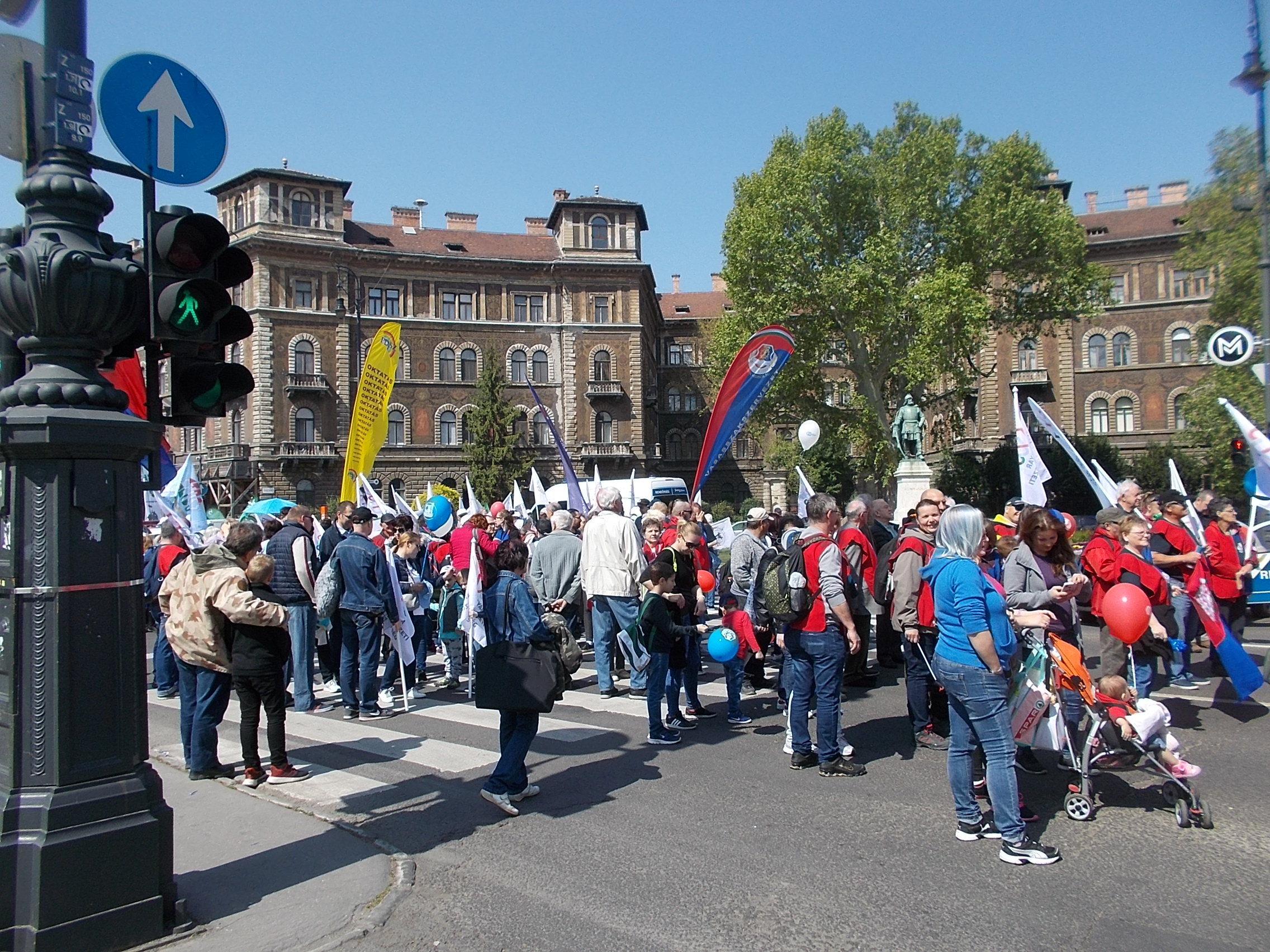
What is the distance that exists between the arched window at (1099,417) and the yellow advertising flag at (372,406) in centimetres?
5145

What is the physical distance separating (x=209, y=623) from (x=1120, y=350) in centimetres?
5822

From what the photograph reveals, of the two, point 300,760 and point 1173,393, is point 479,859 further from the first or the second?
point 1173,393

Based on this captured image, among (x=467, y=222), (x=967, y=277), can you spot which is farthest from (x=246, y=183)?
(x=967, y=277)

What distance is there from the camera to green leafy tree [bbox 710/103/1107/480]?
37812mm

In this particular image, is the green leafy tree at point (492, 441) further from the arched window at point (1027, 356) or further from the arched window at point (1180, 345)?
the arched window at point (1180, 345)

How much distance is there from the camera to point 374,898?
472cm

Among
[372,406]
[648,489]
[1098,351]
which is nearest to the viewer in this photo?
[372,406]

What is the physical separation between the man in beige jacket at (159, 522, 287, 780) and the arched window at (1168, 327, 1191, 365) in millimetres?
58290

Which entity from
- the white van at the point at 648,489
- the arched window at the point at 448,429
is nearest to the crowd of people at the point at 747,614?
the white van at the point at 648,489

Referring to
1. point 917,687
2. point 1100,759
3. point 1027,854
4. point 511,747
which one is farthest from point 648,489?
point 1027,854

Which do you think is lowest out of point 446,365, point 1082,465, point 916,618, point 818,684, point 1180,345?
point 818,684

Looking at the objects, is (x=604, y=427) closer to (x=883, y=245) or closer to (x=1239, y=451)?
(x=883, y=245)

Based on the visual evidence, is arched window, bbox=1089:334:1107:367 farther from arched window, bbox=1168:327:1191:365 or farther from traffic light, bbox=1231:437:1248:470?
traffic light, bbox=1231:437:1248:470

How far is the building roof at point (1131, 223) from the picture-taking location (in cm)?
5575
